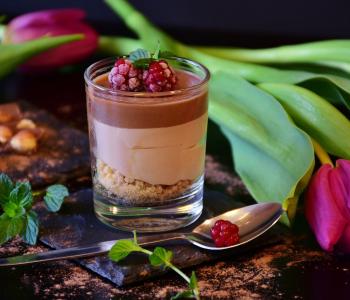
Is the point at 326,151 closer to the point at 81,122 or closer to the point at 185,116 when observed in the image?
the point at 185,116

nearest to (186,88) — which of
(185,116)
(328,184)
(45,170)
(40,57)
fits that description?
(185,116)

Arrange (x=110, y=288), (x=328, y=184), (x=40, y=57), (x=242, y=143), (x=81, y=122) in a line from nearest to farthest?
(x=110, y=288) < (x=328, y=184) < (x=242, y=143) < (x=81, y=122) < (x=40, y=57)

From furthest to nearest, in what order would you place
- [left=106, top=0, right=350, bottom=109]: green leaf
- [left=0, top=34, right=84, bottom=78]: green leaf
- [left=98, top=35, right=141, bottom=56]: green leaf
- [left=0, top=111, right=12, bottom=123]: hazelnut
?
[left=98, top=35, right=141, bottom=56]: green leaf, [left=0, top=34, right=84, bottom=78]: green leaf, [left=0, top=111, right=12, bottom=123]: hazelnut, [left=106, top=0, right=350, bottom=109]: green leaf

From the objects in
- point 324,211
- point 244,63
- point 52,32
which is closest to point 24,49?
point 52,32

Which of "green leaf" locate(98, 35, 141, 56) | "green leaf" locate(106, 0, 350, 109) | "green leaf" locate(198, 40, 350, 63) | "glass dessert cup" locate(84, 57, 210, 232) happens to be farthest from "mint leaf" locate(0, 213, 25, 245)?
"green leaf" locate(98, 35, 141, 56)

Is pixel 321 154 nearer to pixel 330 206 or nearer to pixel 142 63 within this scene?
pixel 330 206

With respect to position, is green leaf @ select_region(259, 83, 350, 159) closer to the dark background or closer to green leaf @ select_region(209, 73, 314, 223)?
green leaf @ select_region(209, 73, 314, 223)

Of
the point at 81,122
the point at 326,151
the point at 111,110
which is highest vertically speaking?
the point at 111,110
